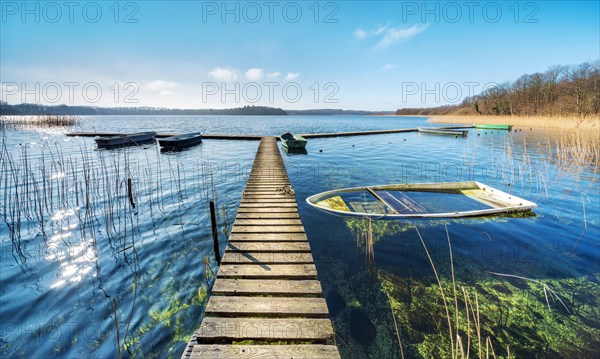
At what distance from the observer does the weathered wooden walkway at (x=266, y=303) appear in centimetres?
331

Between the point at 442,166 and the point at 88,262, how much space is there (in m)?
20.7

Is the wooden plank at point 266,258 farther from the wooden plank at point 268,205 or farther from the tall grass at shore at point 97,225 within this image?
the wooden plank at point 268,205

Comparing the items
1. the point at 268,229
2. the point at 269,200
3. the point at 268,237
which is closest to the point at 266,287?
the point at 268,237

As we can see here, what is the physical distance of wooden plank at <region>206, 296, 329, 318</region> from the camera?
3822mm

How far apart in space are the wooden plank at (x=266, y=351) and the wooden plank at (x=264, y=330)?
4.3 inches

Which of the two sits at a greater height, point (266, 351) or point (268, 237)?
point (268, 237)

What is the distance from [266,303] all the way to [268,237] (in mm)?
2254

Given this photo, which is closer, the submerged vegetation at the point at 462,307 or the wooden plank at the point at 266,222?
the submerged vegetation at the point at 462,307

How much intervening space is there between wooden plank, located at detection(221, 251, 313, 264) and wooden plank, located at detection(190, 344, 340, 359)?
192 centimetres

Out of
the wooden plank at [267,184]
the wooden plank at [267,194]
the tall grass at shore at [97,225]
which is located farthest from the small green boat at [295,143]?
the wooden plank at [267,194]

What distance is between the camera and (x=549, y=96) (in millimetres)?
54219

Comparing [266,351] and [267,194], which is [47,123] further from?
[266,351]

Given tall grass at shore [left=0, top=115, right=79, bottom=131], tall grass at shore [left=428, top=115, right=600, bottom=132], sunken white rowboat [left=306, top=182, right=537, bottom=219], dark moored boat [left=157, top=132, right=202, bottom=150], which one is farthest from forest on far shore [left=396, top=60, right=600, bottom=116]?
tall grass at shore [left=0, top=115, right=79, bottom=131]

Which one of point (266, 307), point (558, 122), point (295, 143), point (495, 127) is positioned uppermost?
point (495, 127)
